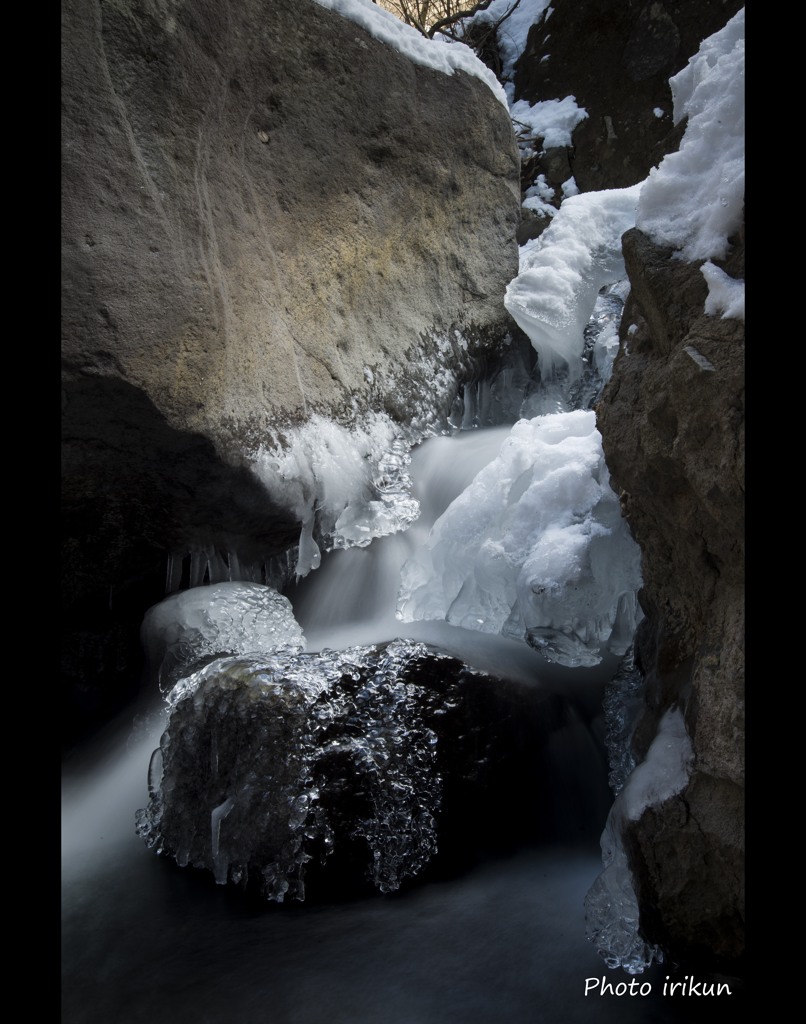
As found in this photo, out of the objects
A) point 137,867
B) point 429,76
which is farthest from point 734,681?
point 429,76

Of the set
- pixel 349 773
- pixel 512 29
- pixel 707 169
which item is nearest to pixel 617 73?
pixel 512 29

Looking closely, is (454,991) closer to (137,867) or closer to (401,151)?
(137,867)

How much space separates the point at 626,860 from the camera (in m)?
1.88

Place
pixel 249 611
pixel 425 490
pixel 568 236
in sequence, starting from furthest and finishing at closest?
pixel 568 236, pixel 425 490, pixel 249 611

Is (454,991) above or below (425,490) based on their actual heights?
below

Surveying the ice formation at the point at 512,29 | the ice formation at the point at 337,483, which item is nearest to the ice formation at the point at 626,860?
the ice formation at the point at 337,483

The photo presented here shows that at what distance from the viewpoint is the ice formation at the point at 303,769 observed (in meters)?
2.19

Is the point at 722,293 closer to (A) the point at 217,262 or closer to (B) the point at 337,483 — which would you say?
(A) the point at 217,262

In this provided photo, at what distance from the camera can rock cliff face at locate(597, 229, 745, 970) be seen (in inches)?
60.8

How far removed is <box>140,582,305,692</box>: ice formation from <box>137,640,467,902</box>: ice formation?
2.17 ft

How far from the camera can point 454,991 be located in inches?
72.9

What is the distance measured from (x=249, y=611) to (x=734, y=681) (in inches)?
81.0

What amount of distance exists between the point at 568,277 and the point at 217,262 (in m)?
2.33

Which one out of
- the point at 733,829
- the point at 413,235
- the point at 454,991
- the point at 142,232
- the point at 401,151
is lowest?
the point at 454,991
